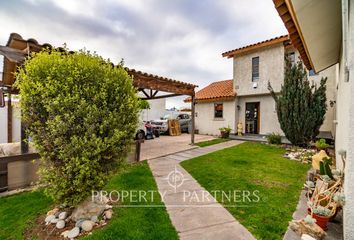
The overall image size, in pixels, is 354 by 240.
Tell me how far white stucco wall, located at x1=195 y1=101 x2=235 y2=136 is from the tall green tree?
4892 mm

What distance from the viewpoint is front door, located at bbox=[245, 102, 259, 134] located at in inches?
555

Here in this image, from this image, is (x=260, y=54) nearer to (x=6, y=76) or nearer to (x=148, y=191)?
(x=148, y=191)

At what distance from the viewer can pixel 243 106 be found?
14586 mm

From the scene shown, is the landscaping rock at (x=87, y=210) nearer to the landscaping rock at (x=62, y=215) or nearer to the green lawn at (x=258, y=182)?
the landscaping rock at (x=62, y=215)

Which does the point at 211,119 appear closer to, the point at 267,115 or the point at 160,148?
the point at 267,115

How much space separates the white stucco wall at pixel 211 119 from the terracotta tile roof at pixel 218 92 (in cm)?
58

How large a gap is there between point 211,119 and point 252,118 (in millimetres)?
3304

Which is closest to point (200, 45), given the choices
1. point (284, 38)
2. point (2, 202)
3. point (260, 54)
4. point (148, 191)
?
point (260, 54)

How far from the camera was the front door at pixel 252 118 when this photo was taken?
14.1 metres

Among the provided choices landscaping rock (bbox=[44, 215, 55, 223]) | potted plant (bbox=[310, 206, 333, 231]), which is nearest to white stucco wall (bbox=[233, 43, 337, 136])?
potted plant (bbox=[310, 206, 333, 231])

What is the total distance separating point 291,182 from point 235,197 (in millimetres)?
1956

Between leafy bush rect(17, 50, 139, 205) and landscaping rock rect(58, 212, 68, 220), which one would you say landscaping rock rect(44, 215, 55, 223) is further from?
leafy bush rect(17, 50, 139, 205)

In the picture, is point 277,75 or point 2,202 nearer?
point 2,202

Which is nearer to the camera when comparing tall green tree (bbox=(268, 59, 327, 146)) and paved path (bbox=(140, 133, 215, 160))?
paved path (bbox=(140, 133, 215, 160))
